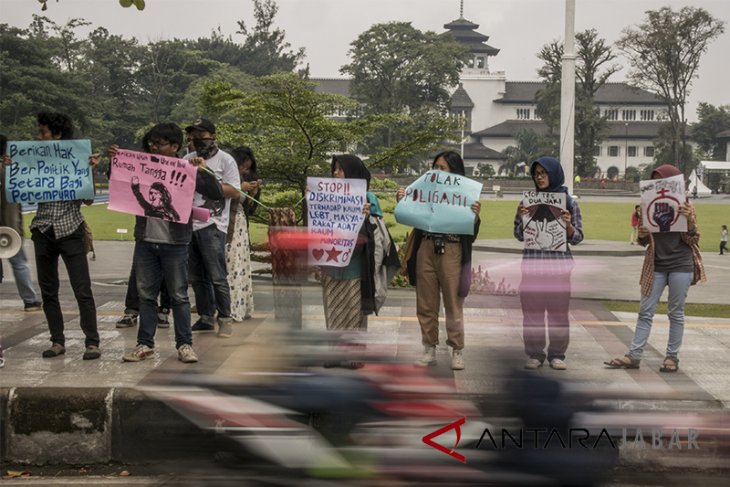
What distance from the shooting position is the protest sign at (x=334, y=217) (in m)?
7.75

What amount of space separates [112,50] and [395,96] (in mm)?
26885

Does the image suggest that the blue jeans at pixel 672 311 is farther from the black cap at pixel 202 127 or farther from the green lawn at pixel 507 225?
the green lawn at pixel 507 225

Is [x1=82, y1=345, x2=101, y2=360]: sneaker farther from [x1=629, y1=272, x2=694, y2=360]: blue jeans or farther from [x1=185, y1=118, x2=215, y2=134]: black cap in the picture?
[x1=629, y1=272, x2=694, y2=360]: blue jeans

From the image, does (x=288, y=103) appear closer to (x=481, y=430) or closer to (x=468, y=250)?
(x=468, y=250)

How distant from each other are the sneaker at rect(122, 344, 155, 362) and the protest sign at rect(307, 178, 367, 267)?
1.42 meters

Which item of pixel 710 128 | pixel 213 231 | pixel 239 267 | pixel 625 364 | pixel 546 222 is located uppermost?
pixel 710 128

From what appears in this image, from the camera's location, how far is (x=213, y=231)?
8.52 metres

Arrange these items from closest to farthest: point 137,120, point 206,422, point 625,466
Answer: point 206,422, point 625,466, point 137,120

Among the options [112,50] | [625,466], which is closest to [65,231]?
[625,466]

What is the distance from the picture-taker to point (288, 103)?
13.2m

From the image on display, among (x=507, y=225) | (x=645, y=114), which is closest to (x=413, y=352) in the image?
(x=507, y=225)

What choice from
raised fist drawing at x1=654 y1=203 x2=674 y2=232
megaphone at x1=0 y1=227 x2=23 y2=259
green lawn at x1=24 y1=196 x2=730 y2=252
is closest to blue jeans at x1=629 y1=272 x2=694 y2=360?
raised fist drawing at x1=654 y1=203 x2=674 y2=232

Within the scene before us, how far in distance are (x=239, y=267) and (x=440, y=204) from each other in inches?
99.8

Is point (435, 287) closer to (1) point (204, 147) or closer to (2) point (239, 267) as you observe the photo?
(1) point (204, 147)
